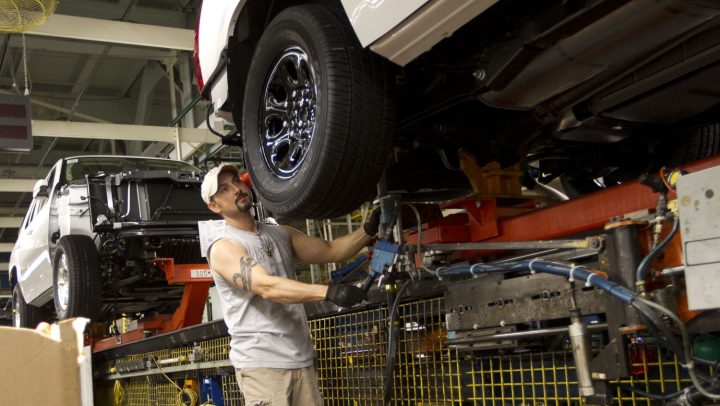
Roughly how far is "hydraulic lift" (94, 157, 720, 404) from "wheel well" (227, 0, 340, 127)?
0.88 meters

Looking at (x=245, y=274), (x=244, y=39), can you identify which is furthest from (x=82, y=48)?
(x=245, y=274)

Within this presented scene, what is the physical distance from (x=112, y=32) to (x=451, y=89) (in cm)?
619

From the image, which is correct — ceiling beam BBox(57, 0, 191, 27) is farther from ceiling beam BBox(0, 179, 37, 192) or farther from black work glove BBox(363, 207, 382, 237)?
black work glove BBox(363, 207, 382, 237)

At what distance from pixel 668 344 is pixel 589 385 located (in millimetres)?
237

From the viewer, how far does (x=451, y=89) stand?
8.80ft

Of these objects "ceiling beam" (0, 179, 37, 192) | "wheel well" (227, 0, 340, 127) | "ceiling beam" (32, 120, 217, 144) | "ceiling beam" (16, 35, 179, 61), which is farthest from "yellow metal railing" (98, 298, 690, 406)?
"ceiling beam" (0, 179, 37, 192)

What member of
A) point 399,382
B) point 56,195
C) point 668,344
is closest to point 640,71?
Answer: point 668,344

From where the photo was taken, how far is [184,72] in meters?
11.3

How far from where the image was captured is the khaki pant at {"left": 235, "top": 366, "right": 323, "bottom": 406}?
2.89 metres

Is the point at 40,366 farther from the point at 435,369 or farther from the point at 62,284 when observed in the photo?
the point at 62,284

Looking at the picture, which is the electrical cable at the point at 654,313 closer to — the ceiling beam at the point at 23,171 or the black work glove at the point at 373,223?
the black work glove at the point at 373,223

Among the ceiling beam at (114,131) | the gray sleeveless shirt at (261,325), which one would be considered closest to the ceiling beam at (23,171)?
the ceiling beam at (114,131)

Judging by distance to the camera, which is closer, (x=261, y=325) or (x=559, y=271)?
(x=559, y=271)

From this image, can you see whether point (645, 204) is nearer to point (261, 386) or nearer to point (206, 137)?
point (261, 386)
